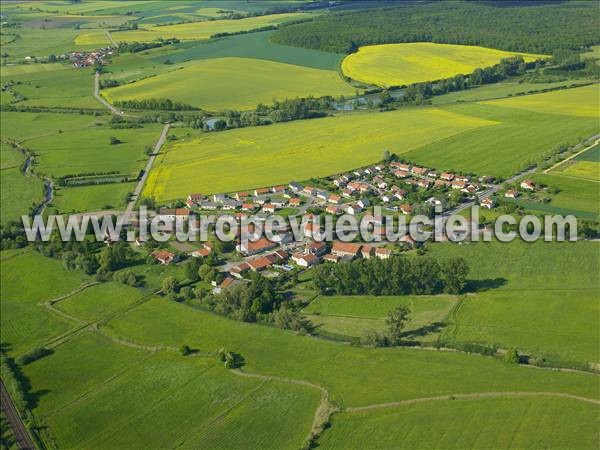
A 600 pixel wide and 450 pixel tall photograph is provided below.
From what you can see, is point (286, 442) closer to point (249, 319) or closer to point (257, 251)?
point (249, 319)

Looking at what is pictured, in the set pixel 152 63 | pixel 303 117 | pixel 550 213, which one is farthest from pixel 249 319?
pixel 152 63

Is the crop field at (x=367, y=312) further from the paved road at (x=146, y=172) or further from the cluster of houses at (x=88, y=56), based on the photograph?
the cluster of houses at (x=88, y=56)

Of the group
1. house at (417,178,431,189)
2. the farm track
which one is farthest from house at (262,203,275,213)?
the farm track

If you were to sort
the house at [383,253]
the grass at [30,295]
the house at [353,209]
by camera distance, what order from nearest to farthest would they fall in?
1. the grass at [30,295]
2. the house at [383,253]
3. the house at [353,209]

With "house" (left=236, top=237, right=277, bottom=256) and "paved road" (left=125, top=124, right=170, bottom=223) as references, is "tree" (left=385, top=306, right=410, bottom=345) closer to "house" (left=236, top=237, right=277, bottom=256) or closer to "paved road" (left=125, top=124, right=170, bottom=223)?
"house" (left=236, top=237, right=277, bottom=256)

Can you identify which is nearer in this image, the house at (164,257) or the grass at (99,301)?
the grass at (99,301)

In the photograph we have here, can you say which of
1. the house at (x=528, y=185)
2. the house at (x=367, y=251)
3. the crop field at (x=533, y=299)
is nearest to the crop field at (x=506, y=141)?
the house at (x=528, y=185)
